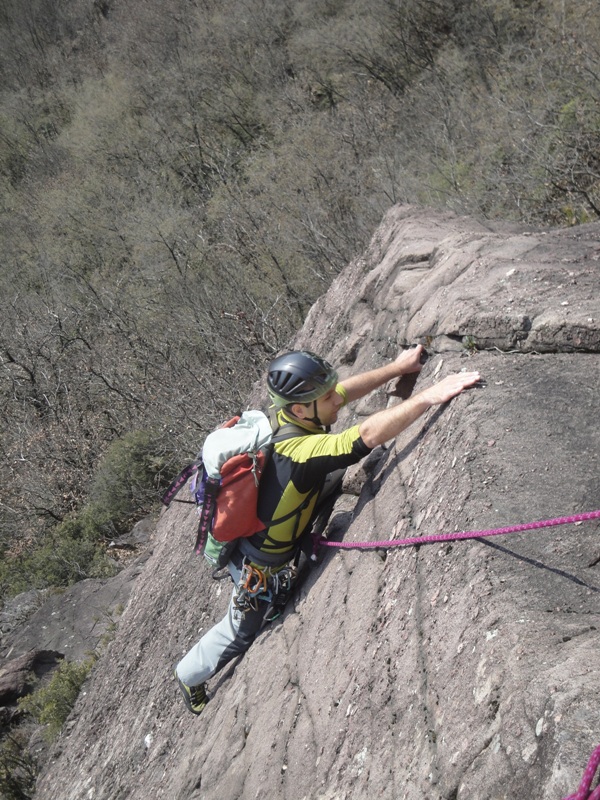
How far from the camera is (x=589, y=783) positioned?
153cm

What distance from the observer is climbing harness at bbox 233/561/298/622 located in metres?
3.75

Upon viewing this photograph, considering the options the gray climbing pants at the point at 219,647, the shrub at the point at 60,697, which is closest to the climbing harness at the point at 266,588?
the gray climbing pants at the point at 219,647

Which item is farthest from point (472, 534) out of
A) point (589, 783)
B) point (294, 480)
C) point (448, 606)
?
point (294, 480)

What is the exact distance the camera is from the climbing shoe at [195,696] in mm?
4207

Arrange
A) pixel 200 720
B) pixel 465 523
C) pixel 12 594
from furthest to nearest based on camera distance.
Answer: pixel 12 594
pixel 200 720
pixel 465 523

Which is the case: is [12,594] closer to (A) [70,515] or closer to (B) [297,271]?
(A) [70,515]

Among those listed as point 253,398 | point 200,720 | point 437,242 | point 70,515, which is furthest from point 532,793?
point 70,515

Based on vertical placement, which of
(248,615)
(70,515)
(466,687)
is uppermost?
(466,687)

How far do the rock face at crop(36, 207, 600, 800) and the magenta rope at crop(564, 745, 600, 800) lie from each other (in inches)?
3.6

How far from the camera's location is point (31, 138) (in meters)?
35.0

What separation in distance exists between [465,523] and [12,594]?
11.9m

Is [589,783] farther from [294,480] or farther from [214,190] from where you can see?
[214,190]

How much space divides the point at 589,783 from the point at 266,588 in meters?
2.42

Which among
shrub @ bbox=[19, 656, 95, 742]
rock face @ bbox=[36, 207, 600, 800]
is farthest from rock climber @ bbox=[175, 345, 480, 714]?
shrub @ bbox=[19, 656, 95, 742]
